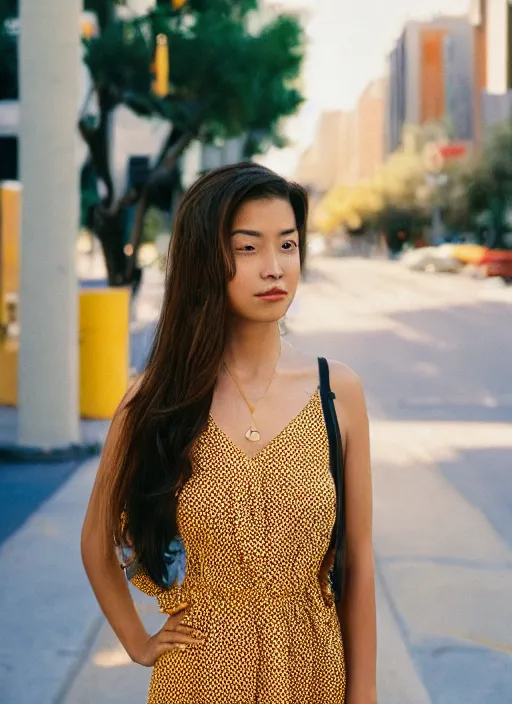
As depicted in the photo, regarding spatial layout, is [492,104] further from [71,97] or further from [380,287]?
[71,97]

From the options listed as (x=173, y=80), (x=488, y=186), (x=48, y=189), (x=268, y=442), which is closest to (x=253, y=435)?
(x=268, y=442)

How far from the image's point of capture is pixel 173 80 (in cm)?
1862

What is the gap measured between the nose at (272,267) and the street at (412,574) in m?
2.85

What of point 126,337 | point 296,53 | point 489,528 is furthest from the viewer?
point 296,53

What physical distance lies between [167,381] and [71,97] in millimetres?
7822

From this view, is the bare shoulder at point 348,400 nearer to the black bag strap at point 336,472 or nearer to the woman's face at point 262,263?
the black bag strap at point 336,472

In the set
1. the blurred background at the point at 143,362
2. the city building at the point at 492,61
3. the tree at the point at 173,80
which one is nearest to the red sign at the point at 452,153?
the city building at the point at 492,61

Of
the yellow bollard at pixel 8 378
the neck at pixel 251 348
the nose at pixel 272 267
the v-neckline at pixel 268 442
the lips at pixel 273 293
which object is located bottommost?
the yellow bollard at pixel 8 378

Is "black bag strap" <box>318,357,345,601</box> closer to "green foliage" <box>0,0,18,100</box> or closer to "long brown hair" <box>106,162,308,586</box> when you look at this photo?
"long brown hair" <box>106,162,308,586</box>

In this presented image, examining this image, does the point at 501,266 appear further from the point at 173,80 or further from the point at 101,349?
the point at 101,349

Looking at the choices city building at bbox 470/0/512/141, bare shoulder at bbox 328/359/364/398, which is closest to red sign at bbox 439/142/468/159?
city building at bbox 470/0/512/141

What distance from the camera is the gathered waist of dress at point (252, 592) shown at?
196cm

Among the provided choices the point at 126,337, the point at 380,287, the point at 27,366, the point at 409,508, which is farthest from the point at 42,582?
the point at 380,287

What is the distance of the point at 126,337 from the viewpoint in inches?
471
